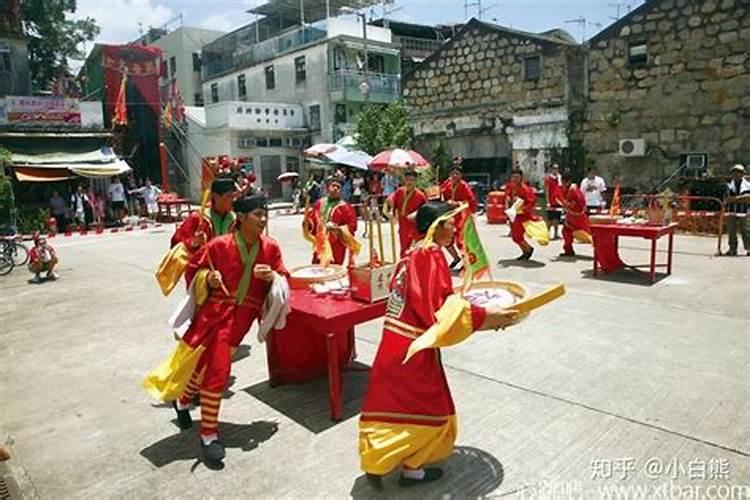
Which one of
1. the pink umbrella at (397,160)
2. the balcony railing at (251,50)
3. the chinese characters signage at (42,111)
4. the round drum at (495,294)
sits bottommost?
the round drum at (495,294)

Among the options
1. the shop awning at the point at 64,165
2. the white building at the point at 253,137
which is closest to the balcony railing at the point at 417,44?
the white building at the point at 253,137

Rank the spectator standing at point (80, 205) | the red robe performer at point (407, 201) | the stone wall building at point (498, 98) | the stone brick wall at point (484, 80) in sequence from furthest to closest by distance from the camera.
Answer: the spectator standing at point (80, 205)
the stone brick wall at point (484, 80)
the stone wall building at point (498, 98)
the red robe performer at point (407, 201)

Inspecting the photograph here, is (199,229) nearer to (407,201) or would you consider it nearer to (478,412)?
(478,412)

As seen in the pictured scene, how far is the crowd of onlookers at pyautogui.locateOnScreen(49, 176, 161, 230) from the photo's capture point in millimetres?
18766

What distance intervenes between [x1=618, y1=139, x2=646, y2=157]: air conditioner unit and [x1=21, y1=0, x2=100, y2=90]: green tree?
23.3 meters

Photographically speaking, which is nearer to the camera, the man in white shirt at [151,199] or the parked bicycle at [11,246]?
the parked bicycle at [11,246]

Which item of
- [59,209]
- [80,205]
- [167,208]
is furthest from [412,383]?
[167,208]

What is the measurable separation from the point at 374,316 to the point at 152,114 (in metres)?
24.9

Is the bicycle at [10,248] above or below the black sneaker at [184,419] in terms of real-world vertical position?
above

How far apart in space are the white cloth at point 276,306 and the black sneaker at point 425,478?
1220mm

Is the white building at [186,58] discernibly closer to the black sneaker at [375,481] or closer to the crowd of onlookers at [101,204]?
the crowd of onlookers at [101,204]

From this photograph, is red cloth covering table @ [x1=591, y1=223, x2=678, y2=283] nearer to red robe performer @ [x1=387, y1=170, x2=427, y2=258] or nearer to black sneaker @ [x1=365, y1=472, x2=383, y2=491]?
red robe performer @ [x1=387, y1=170, x2=427, y2=258]

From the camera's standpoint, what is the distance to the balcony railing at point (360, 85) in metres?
26.5

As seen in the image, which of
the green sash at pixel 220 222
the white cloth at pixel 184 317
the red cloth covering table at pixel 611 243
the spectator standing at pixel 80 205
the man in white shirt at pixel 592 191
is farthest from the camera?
the spectator standing at pixel 80 205
